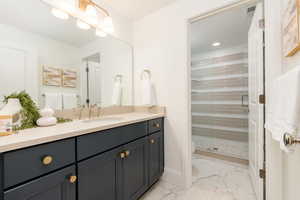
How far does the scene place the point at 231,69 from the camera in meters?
2.87

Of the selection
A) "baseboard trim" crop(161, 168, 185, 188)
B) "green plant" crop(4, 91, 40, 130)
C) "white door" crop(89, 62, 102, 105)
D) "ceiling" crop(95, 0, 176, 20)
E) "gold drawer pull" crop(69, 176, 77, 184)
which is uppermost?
"ceiling" crop(95, 0, 176, 20)

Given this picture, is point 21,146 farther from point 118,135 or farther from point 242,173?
point 242,173

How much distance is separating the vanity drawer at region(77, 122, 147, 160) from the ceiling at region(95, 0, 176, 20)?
1.52m

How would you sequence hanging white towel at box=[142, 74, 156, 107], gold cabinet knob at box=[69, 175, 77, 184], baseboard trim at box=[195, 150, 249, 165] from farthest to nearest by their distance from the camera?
baseboard trim at box=[195, 150, 249, 165]
hanging white towel at box=[142, 74, 156, 107]
gold cabinet knob at box=[69, 175, 77, 184]

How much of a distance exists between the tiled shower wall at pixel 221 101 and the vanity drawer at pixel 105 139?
2303 mm

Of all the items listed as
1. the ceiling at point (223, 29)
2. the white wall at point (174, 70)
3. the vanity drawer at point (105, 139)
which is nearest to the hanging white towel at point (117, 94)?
the white wall at point (174, 70)

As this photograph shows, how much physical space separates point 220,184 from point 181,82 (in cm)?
137

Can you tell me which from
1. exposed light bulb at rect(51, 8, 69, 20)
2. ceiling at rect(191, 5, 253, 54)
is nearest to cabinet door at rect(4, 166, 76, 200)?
exposed light bulb at rect(51, 8, 69, 20)

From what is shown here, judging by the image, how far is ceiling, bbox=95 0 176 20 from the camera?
171 centimetres

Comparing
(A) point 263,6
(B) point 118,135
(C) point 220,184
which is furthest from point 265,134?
(B) point 118,135

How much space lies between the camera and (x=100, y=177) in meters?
0.98

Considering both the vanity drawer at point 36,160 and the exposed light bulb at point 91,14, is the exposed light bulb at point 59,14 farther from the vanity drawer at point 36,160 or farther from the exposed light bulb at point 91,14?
the vanity drawer at point 36,160

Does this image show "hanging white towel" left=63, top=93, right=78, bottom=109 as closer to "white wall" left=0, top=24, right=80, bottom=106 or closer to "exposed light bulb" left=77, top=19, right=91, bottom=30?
"white wall" left=0, top=24, right=80, bottom=106

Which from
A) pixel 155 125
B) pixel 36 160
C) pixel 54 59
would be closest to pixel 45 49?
pixel 54 59
